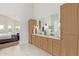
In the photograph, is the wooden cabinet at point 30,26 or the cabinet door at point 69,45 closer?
the cabinet door at point 69,45

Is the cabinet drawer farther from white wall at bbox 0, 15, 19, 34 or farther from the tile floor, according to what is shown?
white wall at bbox 0, 15, 19, 34

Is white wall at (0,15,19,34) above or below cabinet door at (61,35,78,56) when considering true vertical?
above

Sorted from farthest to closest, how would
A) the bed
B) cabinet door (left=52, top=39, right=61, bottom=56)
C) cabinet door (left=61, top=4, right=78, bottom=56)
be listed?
Result: the bed, cabinet door (left=52, top=39, right=61, bottom=56), cabinet door (left=61, top=4, right=78, bottom=56)

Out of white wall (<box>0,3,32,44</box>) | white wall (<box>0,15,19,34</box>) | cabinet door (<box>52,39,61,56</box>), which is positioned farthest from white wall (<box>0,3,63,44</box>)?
cabinet door (<box>52,39,61,56</box>)

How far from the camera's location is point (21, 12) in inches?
518

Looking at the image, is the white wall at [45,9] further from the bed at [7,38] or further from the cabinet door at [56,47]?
→ the bed at [7,38]

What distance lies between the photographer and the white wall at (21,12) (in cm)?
1259

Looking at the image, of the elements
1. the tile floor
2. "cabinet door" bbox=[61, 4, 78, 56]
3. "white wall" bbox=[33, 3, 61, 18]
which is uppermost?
"white wall" bbox=[33, 3, 61, 18]

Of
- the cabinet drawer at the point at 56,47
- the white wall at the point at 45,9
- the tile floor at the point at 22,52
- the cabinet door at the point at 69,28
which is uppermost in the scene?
the white wall at the point at 45,9

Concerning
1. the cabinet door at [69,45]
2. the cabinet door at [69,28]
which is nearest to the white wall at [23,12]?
the cabinet door at [69,28]

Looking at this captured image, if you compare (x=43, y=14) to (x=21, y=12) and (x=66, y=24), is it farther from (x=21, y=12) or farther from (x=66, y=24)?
(x=66, y=24)

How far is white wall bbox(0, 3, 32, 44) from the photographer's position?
41.3 feet

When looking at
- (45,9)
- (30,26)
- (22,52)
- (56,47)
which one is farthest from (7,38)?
(56,47)

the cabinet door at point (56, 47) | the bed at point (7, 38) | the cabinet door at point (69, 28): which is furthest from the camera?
the bed at point (7, 38)
